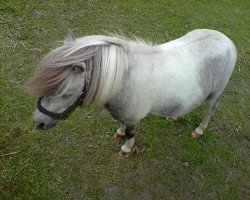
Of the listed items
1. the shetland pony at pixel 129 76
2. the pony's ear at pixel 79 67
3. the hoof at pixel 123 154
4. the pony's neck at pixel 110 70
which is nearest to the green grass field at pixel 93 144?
the hoof at pixel 123 154

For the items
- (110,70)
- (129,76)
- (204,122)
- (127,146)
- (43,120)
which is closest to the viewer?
(110,70)

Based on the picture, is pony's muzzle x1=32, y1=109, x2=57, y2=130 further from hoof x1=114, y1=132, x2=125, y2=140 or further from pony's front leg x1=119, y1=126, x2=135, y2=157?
hoof x1=114, y1=132, x2=125, y2=140

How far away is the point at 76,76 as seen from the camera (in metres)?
2.32

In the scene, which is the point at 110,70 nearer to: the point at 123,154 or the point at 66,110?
the point at 66,110

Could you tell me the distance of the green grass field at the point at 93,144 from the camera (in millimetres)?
3395

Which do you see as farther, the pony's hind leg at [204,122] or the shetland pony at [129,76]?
the pony's hind leg at [204,122]

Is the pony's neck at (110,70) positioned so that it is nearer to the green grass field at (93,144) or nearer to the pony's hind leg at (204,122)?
the green grass field at (93,144)

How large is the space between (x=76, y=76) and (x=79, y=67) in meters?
0.09

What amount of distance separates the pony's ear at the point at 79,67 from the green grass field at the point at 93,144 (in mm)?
1461

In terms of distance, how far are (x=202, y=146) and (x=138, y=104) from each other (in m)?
1.59

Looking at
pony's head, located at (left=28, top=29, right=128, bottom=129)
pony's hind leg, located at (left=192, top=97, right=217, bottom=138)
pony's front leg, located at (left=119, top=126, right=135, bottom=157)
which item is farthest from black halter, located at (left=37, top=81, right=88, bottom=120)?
pony's hind leg, located at (left=192, top=97, right=217, bottom=138)

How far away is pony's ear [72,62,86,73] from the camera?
7.34ft

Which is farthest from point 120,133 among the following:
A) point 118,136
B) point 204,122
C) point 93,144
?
point 204,122

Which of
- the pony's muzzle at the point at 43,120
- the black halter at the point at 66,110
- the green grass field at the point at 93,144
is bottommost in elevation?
the green grass field at the point at 93,144
